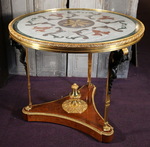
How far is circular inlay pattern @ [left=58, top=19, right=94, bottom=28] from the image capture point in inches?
75.7

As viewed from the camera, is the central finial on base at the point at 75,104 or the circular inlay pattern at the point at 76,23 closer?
the circular inlay pattern at the point at 76,23

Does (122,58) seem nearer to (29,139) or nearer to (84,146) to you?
(84,146)

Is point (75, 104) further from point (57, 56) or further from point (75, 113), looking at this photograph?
point (57, 56)

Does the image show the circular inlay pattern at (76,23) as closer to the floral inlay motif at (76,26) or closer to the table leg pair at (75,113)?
the floral inlay motif at (76,26)

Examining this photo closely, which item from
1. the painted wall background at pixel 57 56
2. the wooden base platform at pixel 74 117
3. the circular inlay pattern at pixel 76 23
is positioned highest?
the circular inlay pattern at pixel 76 23

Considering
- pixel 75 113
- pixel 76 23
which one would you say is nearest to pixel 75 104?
pixel 75 113

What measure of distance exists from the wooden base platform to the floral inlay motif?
71cm

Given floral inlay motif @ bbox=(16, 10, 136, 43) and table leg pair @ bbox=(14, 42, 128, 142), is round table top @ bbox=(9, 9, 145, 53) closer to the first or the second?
floral inlay motif @ bbox=(16, 10, 136, 43)

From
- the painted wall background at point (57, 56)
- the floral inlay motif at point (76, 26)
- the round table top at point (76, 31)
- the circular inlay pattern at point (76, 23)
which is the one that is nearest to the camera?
the round table top at point (76, 31)

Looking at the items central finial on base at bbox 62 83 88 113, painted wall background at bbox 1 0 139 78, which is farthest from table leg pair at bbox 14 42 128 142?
painted wall background at bbox 1 0 139 78

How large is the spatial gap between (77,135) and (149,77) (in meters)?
1.34

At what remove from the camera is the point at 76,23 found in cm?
198

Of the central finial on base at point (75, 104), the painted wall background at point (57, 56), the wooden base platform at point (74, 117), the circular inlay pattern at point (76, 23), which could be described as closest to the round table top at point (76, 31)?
the circular inlay pattern at point (76, 23)

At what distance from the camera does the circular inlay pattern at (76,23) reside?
192 centimetres
